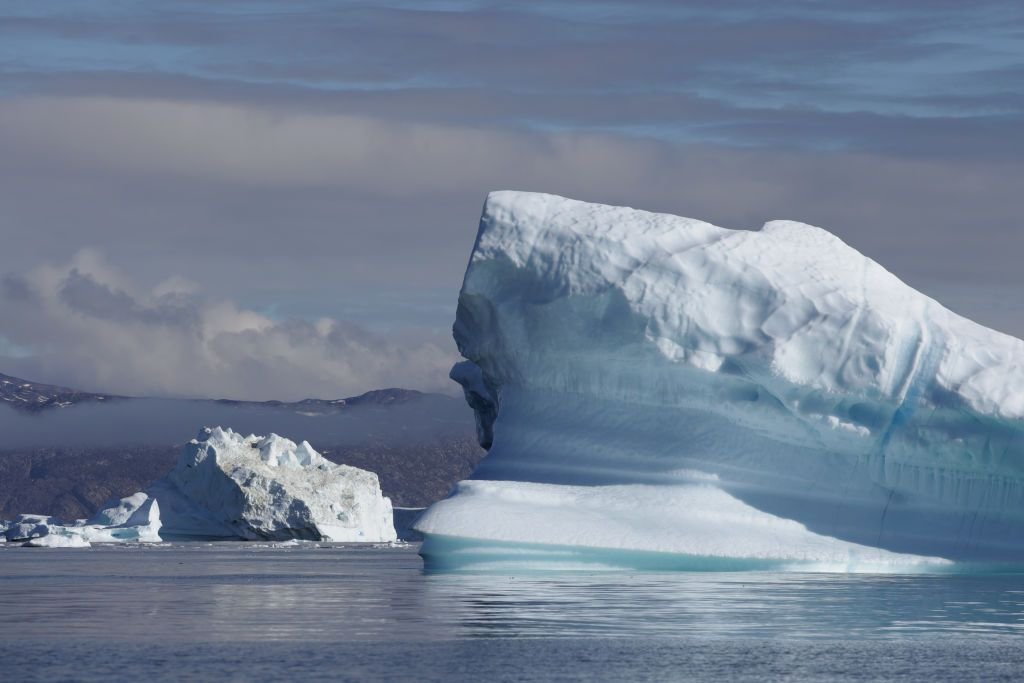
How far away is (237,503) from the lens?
185 ft

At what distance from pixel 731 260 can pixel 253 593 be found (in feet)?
29.3

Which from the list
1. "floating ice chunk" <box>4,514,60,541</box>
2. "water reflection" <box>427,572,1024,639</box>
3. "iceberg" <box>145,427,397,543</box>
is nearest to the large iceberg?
"water reflection" <box>427,572,1024,639</box>

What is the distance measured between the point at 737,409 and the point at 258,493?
33924mm

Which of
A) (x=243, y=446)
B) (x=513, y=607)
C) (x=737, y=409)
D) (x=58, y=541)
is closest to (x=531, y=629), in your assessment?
(x=513, y=607)

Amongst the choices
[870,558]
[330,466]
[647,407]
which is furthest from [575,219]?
[330,466]

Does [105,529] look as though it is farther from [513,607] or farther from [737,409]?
[513,607]

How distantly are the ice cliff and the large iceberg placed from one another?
105 ft

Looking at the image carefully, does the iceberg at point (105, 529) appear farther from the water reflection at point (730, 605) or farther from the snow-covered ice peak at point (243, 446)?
the water reflection at point (730, 605)

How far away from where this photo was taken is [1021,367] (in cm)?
2428

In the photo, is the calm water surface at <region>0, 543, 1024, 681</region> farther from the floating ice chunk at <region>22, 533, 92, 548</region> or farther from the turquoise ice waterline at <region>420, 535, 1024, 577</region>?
the floating ice chunk at <region>22, 533, 92, 548</region>

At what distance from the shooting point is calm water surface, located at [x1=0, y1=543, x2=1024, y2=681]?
12.4 metres

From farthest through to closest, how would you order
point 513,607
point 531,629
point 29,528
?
point 29,528 < point 513,607 < point 531,629

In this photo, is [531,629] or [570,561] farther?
[570,561]

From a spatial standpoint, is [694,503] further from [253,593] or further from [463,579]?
[253,593]
